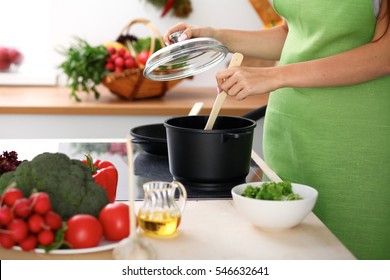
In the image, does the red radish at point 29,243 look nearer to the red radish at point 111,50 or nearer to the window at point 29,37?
the red radish at point 111,50

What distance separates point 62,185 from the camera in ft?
3.90

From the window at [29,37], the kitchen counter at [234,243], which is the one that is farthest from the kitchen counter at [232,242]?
the window at [29,37]

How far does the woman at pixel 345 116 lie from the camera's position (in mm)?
1604

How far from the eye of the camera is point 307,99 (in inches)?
69.1

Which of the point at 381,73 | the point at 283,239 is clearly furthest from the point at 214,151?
the point at 381,73

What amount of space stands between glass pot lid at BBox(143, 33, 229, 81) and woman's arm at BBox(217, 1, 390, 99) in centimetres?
11

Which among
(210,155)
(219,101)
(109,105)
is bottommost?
(109,105)

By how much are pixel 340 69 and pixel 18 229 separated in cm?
84

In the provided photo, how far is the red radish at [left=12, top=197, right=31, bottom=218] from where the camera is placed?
1.10m

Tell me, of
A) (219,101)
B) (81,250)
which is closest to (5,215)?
(81,250)

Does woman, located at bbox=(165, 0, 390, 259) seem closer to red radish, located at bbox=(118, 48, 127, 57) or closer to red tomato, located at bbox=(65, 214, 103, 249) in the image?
red tomato, located at bbox=(65, 214, 103, 249)

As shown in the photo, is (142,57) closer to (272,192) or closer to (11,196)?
(272,192)

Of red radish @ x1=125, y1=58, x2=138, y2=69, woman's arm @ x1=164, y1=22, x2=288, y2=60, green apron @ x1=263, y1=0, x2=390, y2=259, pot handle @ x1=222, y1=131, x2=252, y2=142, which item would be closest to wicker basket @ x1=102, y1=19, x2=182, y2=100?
red radish @ x1=125, y1=58, x2=138, y2=69

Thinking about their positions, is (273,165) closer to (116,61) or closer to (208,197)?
(208,197)
